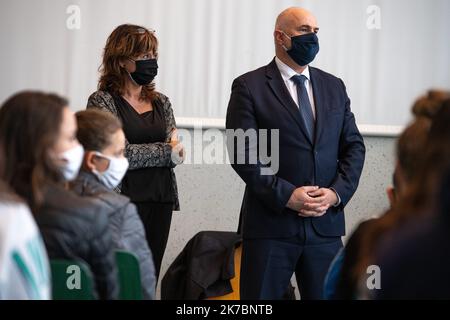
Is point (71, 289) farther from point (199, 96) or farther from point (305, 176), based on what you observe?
point (199, 96)

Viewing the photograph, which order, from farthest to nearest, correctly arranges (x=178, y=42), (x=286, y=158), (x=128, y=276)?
Result: 1. (x=178, y=42)
2. (x=286, y=158)
3. (x=128, y=276)

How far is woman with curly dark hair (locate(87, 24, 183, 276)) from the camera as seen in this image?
391 cm

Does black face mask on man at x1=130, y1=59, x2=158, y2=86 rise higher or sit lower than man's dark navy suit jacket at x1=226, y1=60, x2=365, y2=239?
higher

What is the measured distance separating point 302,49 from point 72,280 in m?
1.78

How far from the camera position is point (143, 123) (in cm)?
395

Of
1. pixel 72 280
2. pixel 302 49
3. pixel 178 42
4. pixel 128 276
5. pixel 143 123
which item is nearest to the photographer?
pixel 72 280

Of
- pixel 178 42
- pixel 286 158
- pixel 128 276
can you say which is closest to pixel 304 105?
pixel 286 158

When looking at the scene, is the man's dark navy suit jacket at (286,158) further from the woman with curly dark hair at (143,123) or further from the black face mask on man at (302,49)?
the woman with curly dark hair at (143,123)

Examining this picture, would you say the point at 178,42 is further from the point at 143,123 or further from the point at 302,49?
the point at 302,49

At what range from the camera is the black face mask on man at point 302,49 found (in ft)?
12.0

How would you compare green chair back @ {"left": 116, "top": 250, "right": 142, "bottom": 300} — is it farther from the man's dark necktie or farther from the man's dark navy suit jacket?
the man's dark necktie

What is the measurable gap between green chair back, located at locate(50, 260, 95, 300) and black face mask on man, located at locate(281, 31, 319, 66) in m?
1.71

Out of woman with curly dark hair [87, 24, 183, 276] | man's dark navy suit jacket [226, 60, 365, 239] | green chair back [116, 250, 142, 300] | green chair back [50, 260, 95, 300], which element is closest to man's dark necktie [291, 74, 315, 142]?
man's dark navy suit jacket [226, 60, 365, 239]
